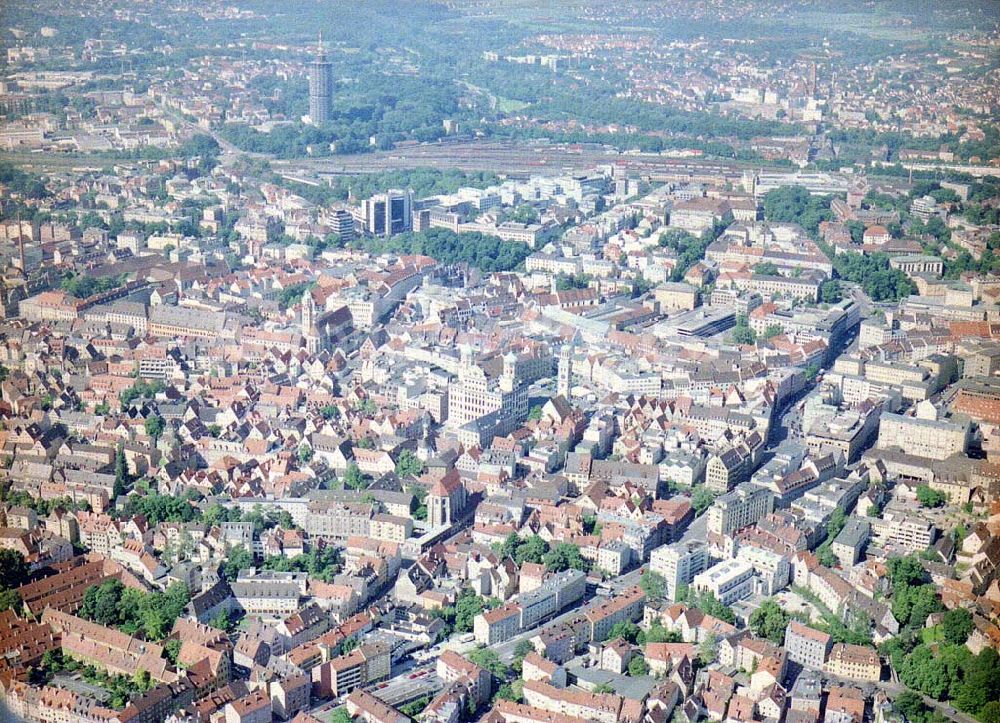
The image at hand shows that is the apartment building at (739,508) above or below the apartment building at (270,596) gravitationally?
above

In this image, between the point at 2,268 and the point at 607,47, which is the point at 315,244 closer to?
the point at 2,268

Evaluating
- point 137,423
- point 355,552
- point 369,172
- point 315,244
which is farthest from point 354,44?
point 355,552

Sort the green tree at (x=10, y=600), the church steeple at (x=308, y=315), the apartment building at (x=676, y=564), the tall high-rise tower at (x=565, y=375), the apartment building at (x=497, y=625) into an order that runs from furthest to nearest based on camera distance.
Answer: the church steeple at (x=308, y=315)
the tall high-rise tower at (x=565, y=375)
the apartment building at (x=676, y=564)
the green tree at (x=10, y=600)
the apartment building at (x=497, y=625)

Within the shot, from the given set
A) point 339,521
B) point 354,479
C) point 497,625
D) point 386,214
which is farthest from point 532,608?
point 386,214

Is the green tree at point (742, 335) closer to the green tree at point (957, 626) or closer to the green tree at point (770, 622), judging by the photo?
the green tree at point (770, 622)

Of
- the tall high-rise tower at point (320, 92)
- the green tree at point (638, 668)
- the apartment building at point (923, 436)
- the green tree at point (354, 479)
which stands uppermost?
the tall high-rise tower at point (320, 92)

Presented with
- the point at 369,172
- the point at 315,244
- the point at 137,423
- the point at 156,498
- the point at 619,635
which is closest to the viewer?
the point at 619,635

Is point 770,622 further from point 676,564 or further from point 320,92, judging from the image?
point 320,92

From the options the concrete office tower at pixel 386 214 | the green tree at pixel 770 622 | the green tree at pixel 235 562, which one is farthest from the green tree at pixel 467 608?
the concrete office tower at pixel 386 214
